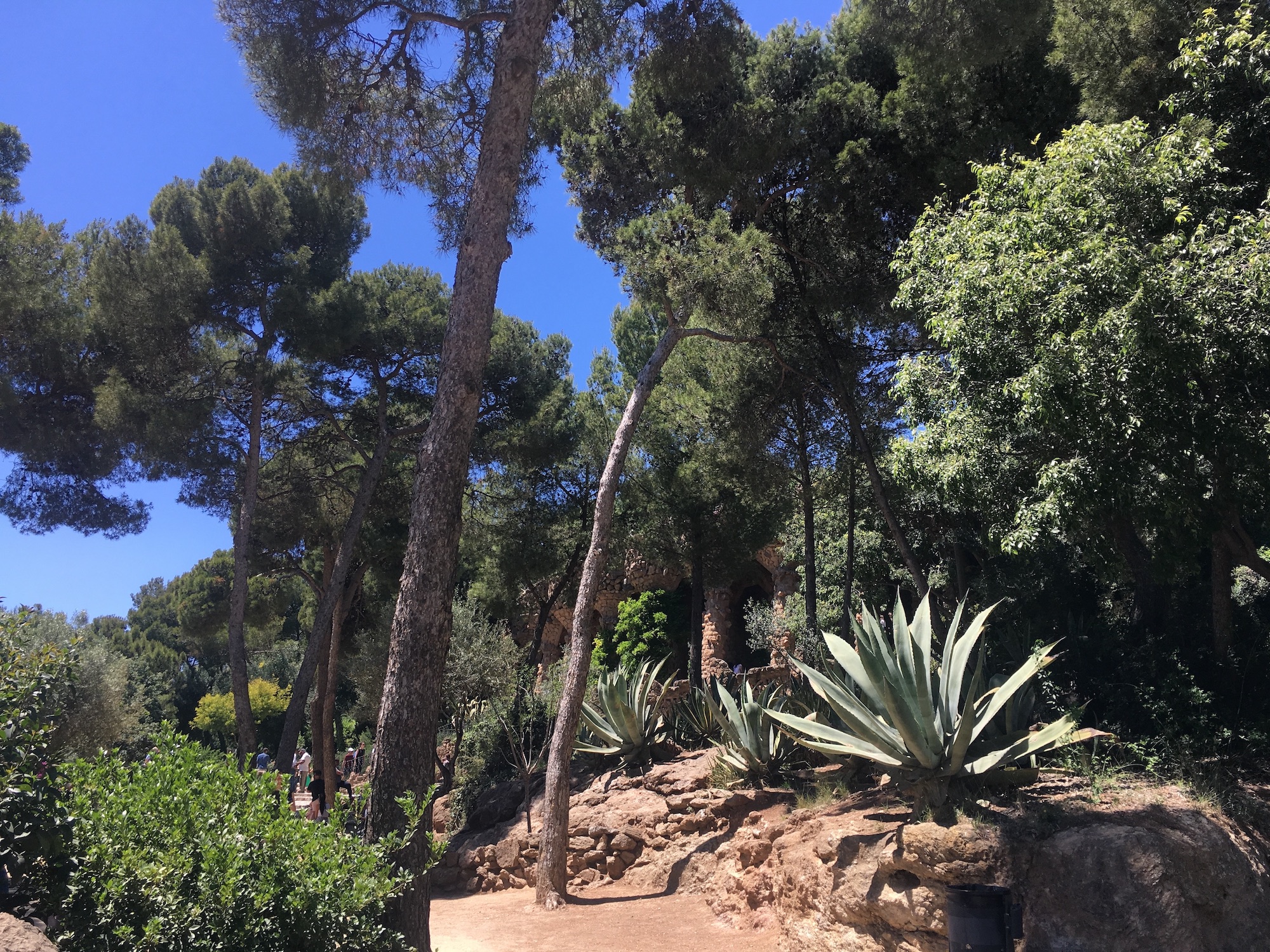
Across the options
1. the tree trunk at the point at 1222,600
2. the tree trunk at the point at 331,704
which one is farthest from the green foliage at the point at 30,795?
the tree trunk at the point at 331,704

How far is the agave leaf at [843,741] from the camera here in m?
5.58

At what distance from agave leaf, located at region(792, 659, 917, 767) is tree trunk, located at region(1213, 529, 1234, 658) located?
12.2 ft

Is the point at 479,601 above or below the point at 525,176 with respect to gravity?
below

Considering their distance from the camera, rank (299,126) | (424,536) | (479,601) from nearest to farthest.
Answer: (424,536)
(299,126)
(479,601)

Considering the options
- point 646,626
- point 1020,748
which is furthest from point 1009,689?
point 646,626

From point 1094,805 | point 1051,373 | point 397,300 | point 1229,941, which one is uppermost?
point 397,300

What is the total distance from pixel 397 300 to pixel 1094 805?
44.2ft

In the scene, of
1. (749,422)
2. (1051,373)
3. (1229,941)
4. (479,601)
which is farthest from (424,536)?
(479,601)

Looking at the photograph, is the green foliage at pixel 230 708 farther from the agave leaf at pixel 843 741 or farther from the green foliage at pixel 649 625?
the agave leaf at pixel 843 741

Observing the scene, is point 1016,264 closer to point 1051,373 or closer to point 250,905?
point 1051,373

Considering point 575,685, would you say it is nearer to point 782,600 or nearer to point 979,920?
point 979,920

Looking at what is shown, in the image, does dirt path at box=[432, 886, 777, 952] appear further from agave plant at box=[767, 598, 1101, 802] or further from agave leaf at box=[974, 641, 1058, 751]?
agave leaf at box=[974, 641, 1058, 751]

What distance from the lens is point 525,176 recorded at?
9594 mm

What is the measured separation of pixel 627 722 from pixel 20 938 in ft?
26.3
